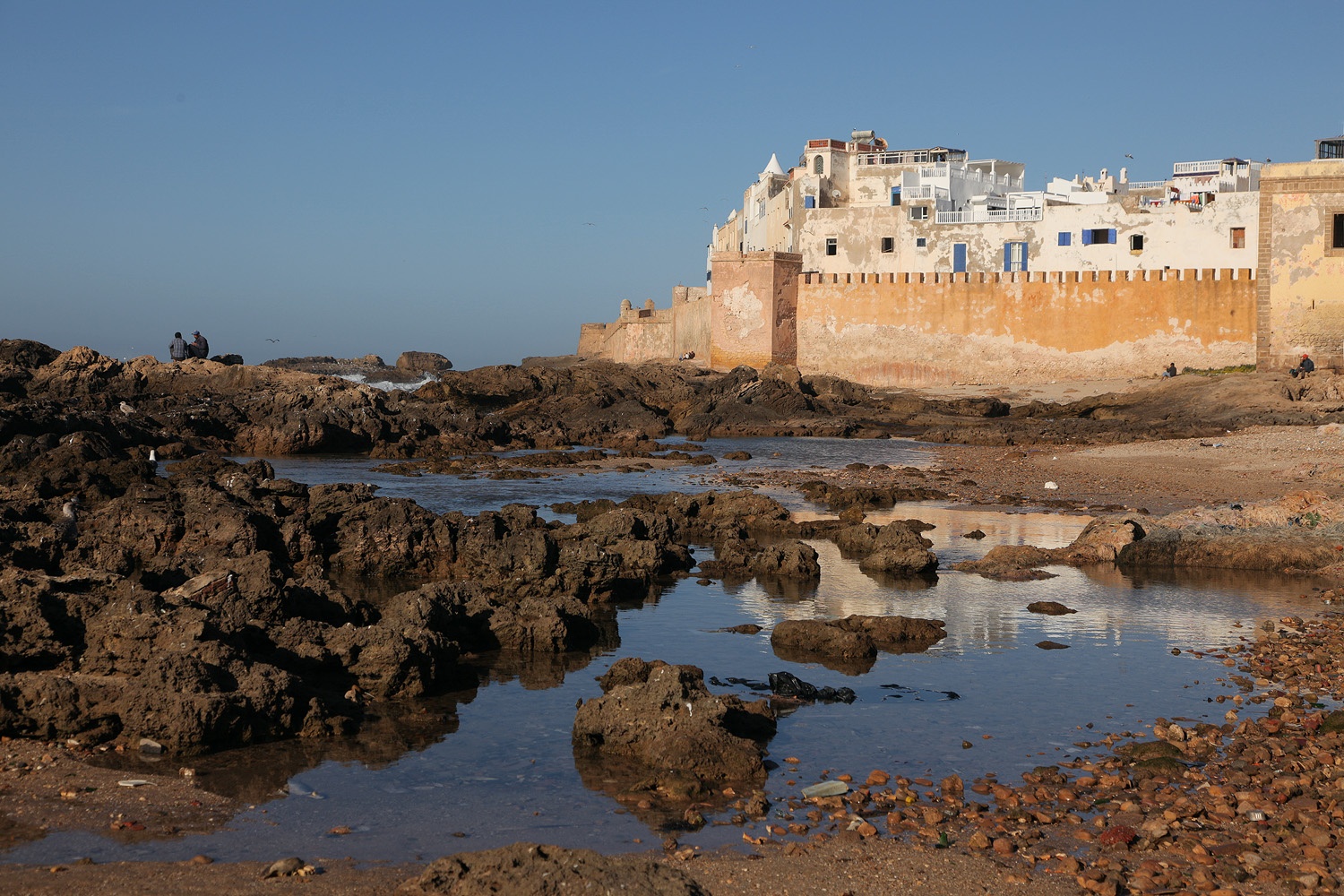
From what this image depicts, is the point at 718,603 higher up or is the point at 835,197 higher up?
the point at 835,197

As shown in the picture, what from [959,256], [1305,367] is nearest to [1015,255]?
[959,256]

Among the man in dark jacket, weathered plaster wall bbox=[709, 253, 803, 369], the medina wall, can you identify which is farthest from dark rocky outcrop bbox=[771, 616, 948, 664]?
weathered plaster wall bbox=[709, 253, 803, 369]

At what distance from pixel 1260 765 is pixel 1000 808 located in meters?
1.29

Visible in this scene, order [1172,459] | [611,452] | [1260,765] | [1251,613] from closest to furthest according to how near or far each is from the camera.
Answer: [1260,765]
[1251,613]
[1172,459]
[611,452]

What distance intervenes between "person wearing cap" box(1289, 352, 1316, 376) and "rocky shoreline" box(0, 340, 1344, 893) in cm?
1079

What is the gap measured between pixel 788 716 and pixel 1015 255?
41.5m

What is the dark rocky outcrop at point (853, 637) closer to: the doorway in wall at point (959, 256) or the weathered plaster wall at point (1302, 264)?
the weathered plaster wall at point (1302, 264)

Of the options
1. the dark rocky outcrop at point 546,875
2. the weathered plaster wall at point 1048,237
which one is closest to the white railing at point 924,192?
the weathered plaster wall at point 1048,237

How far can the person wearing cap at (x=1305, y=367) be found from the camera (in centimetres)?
2967

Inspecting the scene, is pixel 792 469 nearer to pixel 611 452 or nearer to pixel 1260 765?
pixel 611 452

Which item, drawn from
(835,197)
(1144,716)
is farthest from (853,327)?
(1144,716)

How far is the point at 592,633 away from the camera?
882cm

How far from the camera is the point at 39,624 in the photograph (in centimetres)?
679

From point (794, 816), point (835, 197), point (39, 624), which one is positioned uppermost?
point (835, 197)
